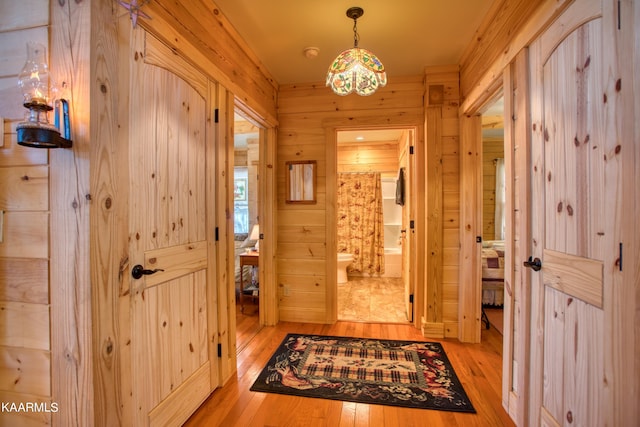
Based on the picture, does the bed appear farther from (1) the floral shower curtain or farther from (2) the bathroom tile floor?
(1) the floral shower curtain

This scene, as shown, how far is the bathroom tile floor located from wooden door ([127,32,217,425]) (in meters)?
1.92

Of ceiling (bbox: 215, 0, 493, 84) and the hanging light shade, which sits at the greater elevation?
ceiling (bbox: 215, 0, 493, 84)

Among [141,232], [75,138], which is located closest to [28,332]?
[141,232]

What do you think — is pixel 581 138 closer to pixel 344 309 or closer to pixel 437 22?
pixel 437 22

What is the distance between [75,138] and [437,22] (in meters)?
2.42

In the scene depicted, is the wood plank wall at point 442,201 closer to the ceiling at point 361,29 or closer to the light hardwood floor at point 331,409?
the ceiling at point 361,29

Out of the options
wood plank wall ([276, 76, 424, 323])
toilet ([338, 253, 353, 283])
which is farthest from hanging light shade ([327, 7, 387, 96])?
toilet ([338, 253, 353, 283])

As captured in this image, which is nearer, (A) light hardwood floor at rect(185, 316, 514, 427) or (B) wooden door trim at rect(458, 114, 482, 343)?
(A) light hardwood floor at rect(185, 316, 514, 427)

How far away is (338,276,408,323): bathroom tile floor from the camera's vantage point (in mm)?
3307

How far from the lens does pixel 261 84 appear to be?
2744mm

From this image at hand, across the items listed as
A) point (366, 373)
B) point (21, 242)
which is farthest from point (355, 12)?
point (366, 373)

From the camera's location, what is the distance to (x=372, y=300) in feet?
12.9

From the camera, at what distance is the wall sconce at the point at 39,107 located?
95 centimetres

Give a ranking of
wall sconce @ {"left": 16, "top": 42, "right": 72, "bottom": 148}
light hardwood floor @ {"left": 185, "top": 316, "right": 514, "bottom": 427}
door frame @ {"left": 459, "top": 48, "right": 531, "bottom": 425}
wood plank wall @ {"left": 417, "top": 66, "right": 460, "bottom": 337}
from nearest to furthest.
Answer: wall sconce @ {"left": 16, "top": 42, "right": 72, "bottom": 148} < door frame @ {"left": 459, "top": 48, "right": 531, "bottom": 425} < light hardwood floor @ {"left": 185, "top": 316, "right": 514, "bottom": 427} < wood plank wall @ {"left": 417, "top": 66, "right": 460, "bottom": 337}
